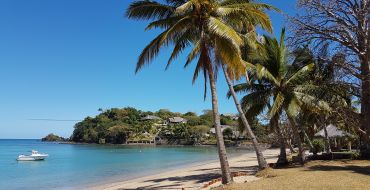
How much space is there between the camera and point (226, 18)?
14375mm

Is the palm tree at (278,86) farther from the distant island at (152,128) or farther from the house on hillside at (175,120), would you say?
the house on hillside at (175,120)

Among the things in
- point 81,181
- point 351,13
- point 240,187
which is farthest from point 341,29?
point 81,181

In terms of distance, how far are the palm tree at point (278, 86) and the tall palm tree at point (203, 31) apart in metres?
5.21

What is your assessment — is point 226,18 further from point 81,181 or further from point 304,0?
point 81,181

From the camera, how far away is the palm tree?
18.5 meters

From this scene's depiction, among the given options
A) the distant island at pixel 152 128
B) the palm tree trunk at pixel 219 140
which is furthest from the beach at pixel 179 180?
the distant island at pixel 152 128

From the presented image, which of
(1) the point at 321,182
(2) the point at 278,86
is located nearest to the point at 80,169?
(2) the point at 278,86

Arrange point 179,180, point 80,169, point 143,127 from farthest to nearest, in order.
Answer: point 143,127, point 80,169, point 179,180

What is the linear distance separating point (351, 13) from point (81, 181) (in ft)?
69.8

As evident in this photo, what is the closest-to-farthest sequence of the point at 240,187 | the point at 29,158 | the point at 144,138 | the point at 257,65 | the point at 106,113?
the point at 240,187
the point at 257,65
the point at 29,158
the point at 144,138
the point at 106,113

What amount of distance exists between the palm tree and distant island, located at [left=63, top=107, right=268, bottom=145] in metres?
67.6

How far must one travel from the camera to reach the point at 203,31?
13.2 m

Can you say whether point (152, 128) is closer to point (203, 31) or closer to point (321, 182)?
point (203, 31)

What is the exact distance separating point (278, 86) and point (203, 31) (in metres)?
7.46
